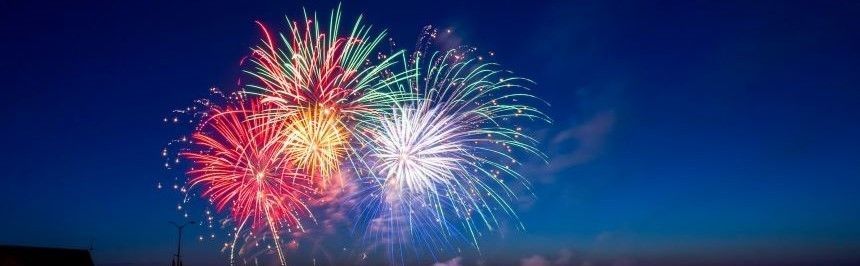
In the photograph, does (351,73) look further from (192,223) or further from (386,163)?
(192,223)

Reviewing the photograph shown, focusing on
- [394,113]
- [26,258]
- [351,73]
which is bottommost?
[26,258]

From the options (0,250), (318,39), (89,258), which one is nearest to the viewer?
(318,39)

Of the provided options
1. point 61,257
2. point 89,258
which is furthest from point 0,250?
point 89,258

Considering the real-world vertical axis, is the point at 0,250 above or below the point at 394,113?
below

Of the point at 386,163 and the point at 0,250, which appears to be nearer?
the point at 386,163

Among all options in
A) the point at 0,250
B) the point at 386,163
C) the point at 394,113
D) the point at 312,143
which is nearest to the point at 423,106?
the point at 394,113

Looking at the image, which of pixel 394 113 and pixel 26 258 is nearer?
pixel 394 113

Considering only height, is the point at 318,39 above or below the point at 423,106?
above

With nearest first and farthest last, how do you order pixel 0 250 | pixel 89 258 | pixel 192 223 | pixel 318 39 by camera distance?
1. pixel 318 39
2. pixel 0 250
3. pixel 192 223
4. pixel 89 258

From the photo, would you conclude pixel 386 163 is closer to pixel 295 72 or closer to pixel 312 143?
pixel 312 143
